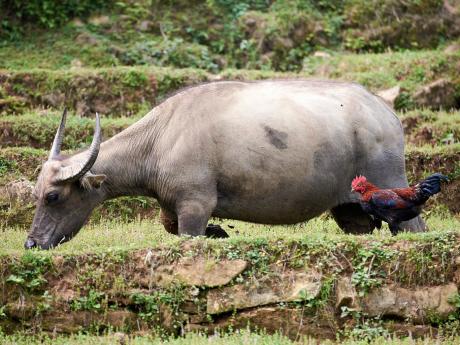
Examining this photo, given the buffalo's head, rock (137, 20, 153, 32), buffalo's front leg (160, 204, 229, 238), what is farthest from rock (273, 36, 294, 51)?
the buffalo's head

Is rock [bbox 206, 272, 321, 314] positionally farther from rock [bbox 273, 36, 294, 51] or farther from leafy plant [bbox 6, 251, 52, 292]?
rock [bbox 273, 36, 294, 51]

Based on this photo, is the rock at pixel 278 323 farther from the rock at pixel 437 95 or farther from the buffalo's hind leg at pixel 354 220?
the rock at pixel 437 95

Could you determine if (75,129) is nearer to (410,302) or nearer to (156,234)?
(156,234)

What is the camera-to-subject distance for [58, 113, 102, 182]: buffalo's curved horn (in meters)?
10.8

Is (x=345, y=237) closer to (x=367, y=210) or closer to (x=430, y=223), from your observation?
(x=367, y=210)

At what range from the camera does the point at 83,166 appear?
35.6 feet

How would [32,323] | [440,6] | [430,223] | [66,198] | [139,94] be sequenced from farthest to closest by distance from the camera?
[440,6]
[139,94]
[430,223]
[66,198]
[32,323]

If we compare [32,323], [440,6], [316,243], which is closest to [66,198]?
[32,323]

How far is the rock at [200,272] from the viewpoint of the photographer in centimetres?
991

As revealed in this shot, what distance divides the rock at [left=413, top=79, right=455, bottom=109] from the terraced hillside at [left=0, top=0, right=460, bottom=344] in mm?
27

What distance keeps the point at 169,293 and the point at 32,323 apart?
54.2 inches

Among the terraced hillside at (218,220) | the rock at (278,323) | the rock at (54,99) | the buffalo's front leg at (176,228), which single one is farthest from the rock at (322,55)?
the rock at (278,323)

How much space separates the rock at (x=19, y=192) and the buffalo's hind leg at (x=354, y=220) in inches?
183

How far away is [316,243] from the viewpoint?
1002 cm
